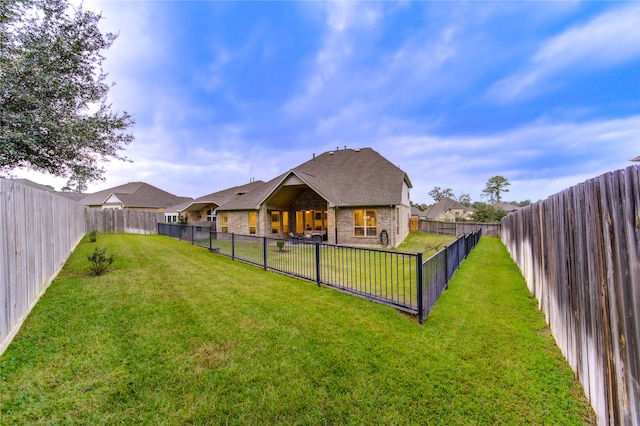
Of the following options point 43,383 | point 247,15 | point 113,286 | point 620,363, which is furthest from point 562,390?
point 247,15

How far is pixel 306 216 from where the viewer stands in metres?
19.7

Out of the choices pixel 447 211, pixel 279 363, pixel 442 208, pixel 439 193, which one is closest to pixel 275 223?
pixel 279 363

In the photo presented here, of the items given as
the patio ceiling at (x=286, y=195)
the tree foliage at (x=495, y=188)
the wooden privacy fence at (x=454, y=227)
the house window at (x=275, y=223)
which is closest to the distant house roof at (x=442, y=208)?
the tree foliage at (x=495, y=188)

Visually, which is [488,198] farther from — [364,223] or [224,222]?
[224,222]

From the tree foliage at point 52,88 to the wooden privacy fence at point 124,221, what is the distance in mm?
17548

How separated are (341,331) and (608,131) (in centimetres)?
1543

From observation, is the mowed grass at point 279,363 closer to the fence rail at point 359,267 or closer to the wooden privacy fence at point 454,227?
the fence rail at point 359,267

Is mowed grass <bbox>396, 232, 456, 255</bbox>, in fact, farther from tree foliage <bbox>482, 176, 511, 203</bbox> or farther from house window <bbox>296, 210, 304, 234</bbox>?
tree foliage <bbox>482, 176, 511, 203</bbox>

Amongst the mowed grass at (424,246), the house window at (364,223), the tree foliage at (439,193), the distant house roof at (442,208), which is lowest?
the mowed grass at (424,246)

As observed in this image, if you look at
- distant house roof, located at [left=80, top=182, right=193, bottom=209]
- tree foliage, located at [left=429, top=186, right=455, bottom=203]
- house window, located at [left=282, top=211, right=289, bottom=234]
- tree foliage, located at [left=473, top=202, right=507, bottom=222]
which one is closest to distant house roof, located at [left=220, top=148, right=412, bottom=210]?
house window, located at [left=282, top=211, right=289, bottom=234]

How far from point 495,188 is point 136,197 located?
7205 cm

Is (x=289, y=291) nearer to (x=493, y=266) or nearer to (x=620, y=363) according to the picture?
(x=620, y=363)

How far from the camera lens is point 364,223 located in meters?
15.9

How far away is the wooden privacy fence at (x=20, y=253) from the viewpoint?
11.1ft
